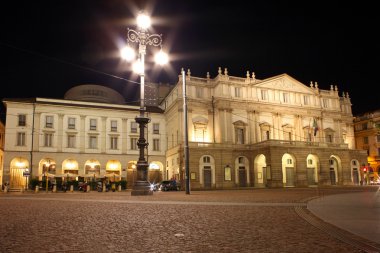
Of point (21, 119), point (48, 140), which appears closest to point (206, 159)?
point (48, 140)

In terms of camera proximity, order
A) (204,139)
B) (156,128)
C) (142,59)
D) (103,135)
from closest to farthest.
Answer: (142,59) → (204,139) → (103,135) → (156,128)

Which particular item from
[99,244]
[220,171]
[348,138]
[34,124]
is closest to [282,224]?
[99,244]

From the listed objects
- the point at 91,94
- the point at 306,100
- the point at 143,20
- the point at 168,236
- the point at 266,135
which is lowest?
the point at 168,236

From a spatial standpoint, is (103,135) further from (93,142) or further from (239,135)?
(239,135)

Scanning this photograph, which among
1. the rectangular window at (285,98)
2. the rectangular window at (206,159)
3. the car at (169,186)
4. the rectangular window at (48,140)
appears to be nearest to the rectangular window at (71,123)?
the rectangular window at (48,140)

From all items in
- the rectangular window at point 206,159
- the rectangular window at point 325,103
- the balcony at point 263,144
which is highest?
the rectangular window at point 325,103

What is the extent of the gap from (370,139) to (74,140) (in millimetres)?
58996

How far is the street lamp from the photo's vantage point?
75.3 ft

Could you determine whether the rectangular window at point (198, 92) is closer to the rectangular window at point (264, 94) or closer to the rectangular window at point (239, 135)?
the rectangular window at point (239, 135)

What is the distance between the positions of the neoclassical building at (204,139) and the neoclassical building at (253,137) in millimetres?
152

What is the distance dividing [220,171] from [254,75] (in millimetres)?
17116

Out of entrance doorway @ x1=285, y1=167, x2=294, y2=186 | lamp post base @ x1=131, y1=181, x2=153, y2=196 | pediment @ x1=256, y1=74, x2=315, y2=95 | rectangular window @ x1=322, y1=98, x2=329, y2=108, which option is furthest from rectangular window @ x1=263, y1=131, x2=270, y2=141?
lamp post base @ x1=131, y1=181, x2=153, y2=196

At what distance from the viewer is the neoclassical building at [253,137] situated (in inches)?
1858

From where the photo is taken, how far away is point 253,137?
169 ft
